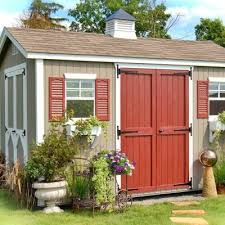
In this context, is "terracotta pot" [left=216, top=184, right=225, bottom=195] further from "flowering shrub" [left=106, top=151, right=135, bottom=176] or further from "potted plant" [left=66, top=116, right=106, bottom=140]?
"potted plant" [left=66, top=116, right=106, bottom=140]

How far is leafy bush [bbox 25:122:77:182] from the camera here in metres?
7.47

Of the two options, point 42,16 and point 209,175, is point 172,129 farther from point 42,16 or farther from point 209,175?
point 42,16

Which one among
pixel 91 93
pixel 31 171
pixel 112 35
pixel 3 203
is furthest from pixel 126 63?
pixel 3 203

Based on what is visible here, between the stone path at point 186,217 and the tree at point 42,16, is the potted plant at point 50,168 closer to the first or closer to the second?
the stone path at point 186,217

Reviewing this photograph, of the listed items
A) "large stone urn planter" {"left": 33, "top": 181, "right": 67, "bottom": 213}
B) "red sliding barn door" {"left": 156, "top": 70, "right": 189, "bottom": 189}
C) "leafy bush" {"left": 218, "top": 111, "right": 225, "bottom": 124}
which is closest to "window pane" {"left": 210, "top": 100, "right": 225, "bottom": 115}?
"leafy bush" {"left": 218, "top": 111, "right": 225, "bottom": 124}

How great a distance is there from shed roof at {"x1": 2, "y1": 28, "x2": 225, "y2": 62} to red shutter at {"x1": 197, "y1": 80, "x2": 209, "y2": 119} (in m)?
0.52

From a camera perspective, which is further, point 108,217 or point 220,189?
point 220,189

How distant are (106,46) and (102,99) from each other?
123cm

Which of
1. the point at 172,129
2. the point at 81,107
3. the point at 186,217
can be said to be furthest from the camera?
the point at 172,129

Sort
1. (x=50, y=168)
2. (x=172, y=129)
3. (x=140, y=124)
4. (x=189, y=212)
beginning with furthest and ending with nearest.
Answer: (x=172, y=129), (x=140, y=124), (x=189, y=212), (x=50, y=168)

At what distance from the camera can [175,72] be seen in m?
9.08

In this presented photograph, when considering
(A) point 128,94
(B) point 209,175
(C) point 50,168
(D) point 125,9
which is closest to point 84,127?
(C) point 50,168

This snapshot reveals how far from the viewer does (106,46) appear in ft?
29.5

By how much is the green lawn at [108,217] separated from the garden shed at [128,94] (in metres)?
1.09
